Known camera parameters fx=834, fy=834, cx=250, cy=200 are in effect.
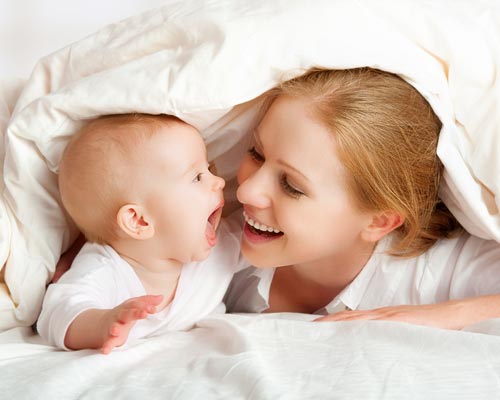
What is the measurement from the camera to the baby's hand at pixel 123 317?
1175 millimetres

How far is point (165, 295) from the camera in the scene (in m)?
1.53

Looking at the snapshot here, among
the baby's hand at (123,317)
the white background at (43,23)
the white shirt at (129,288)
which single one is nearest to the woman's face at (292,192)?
the white shirt at (129,288)

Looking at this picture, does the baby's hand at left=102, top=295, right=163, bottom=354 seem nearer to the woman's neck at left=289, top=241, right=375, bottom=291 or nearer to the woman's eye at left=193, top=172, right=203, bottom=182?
the woman's eye at left=193, top=172, right=203, bottom=182

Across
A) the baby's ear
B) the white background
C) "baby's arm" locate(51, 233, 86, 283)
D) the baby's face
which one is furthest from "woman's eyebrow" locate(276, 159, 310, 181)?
the white background

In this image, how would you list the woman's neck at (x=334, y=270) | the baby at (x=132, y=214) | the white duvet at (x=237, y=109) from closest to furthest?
1. the white duvet at (x=237, y=109)
2. the baby at (x=132, y=214)
3. the woman's neck at (x=334, y=270)

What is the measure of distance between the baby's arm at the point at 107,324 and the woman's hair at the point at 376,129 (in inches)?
17.2

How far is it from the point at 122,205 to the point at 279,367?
0.40m

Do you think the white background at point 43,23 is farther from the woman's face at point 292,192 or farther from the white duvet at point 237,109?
the woman's face at point 292,192

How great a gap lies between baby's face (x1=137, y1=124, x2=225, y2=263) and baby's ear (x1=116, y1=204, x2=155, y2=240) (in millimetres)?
14

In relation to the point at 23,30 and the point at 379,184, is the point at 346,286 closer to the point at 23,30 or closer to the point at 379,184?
the point at 379,184

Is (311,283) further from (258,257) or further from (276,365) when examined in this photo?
(276,365)

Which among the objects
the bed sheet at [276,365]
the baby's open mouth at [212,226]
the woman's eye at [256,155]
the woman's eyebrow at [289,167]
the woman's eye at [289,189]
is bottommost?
the bed sheet at [276,365]

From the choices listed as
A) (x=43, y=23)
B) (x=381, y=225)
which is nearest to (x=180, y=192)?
(x=381, y=225)

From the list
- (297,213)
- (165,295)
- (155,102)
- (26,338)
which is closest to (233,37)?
(155,102)
